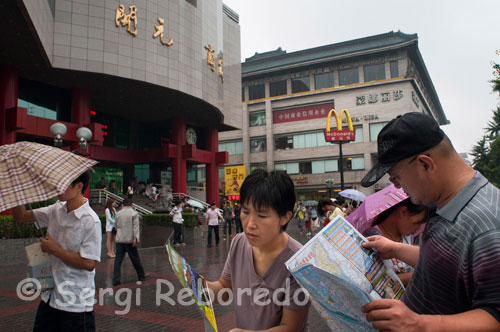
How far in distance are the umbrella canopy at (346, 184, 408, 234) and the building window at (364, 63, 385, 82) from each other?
46.7 m

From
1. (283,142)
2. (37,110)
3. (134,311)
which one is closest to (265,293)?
(134,311)

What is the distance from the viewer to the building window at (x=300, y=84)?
49.4 meters

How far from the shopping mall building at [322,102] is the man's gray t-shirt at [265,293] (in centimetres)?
4161

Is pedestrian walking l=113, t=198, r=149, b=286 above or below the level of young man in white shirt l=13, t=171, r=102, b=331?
below

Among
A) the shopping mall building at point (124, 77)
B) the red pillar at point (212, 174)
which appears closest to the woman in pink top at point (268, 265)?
the shopping mall building at point (124, 77)

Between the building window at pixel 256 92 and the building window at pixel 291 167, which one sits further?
the building window at pixel 256 92

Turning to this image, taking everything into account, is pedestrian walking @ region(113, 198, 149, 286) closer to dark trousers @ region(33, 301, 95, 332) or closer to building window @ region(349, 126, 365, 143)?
dark trousers @ region(33, 301, 95, 332)

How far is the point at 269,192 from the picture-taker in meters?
1.97

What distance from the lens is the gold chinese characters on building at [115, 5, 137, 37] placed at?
23172 millimetres

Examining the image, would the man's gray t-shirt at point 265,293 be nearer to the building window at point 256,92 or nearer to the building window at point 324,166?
the building window at point 324,166

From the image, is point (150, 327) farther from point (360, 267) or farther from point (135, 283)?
point (360, 267)

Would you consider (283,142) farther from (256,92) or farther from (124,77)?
(124,77)

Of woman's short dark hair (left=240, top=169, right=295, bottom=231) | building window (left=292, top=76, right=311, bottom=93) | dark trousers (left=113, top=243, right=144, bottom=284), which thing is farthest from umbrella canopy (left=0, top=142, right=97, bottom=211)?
building window (left=292, top=76, right=311, bottom=93)

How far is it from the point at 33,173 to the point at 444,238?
100 inches
